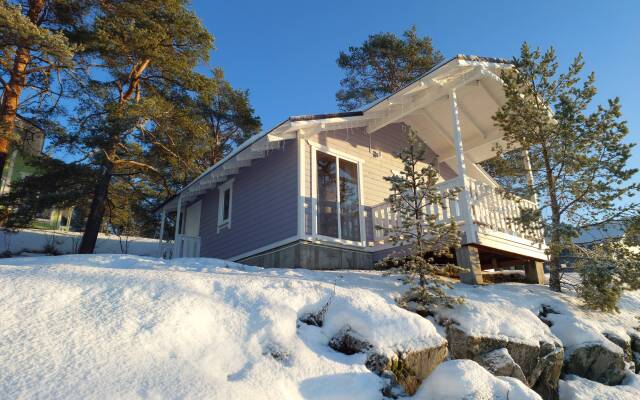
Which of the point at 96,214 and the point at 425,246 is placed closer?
the point at 425,246

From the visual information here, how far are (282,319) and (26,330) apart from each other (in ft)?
7.20

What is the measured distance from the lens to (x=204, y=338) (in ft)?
12.6

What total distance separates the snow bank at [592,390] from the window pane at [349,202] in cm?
529

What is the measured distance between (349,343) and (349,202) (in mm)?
6001

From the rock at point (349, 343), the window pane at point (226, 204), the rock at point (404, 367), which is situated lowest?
the rock at point (404, 367)

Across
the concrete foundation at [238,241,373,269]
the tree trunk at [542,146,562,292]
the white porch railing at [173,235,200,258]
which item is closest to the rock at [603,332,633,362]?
the tree trunk at [542,146,562,292]

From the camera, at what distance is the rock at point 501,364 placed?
16.2 ft

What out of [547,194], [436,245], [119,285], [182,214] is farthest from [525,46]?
[182,214]

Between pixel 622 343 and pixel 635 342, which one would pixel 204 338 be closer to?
pixel 622 343

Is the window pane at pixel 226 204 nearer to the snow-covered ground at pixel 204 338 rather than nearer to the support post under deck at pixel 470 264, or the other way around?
the support post under deck at pixel 470 264

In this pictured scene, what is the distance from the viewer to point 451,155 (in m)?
13.4

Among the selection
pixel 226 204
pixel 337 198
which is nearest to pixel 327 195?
pixel 337 198

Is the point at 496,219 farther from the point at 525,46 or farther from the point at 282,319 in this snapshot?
the point at 282,319

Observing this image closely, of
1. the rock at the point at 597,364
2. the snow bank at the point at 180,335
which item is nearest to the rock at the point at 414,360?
the snow bank at the point at 180,335
